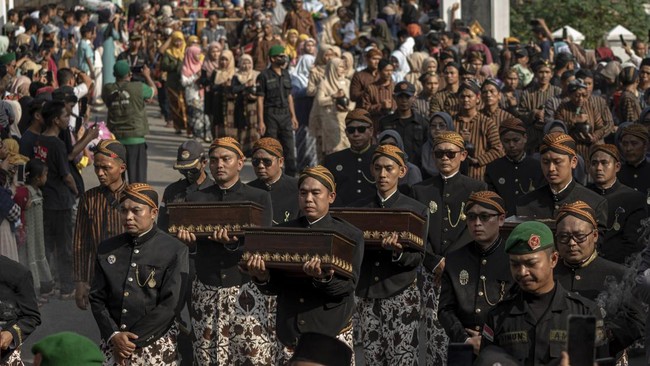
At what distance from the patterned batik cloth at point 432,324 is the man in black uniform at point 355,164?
1424mm

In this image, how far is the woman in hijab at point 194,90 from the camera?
27453 mm

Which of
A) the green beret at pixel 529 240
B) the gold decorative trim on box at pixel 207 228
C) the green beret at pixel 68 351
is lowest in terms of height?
the green beret at pixel 68 351

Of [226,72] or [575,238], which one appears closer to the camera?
[575,238]

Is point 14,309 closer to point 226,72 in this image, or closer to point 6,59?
point 6,59

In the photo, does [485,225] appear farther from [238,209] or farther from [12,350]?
[12,350]

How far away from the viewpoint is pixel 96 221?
12.5 metres

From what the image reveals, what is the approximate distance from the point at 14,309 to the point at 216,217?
191 cm

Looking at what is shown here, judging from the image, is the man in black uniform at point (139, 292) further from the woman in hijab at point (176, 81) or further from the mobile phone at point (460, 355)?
the woman in hijab at point (176, 81)

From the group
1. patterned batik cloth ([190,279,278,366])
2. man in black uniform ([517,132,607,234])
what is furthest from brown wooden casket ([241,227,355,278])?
man in black uniform ([517,132,607,234])

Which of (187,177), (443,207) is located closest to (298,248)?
(443,207)

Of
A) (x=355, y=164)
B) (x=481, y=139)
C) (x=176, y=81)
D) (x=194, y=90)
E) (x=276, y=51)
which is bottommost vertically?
(x=355, y=164)

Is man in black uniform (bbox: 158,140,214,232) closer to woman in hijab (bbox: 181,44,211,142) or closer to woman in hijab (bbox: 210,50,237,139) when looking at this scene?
woman in hijab (bbox: 210,50,237,139)

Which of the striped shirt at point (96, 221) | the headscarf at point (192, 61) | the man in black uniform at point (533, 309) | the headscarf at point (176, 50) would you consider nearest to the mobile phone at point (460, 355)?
the man in black uniform at point (533, 309)

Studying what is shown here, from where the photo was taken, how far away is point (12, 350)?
9953 mm
